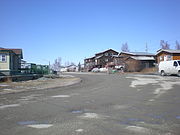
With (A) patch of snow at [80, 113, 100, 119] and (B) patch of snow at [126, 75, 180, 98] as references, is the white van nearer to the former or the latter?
(B) patch of snow at [126, 75, 180, 98]

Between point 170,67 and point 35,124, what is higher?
point 170,67

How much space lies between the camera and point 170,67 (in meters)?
24.9

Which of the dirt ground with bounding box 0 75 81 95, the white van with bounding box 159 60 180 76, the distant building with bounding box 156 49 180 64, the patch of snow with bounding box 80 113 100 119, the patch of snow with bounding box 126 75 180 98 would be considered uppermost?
the distant building with bounding box 156 49 180 64

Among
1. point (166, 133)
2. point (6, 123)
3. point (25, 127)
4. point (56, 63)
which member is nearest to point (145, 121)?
point (166, 133)

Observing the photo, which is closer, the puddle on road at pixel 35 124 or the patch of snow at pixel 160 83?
the puddle on road at pixel 35 124

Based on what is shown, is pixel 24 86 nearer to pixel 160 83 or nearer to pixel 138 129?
pixel 160 83

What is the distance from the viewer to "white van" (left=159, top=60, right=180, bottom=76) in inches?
942

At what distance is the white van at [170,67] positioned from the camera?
23.9m

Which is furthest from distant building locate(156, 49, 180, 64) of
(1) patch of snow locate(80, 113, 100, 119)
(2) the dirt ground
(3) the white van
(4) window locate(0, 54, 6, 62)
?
(1) patch of snow locate(80, 113, 100, 119)

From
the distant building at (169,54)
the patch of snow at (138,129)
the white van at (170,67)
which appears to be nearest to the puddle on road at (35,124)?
the patch of snow at (138,129)

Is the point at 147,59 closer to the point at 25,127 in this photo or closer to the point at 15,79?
the point at 15,79

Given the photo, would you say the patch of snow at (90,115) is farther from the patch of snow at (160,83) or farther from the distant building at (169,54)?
the distant building at (169,54)

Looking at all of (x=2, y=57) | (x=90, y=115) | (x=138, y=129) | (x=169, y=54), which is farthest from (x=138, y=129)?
(x=169, y=54)

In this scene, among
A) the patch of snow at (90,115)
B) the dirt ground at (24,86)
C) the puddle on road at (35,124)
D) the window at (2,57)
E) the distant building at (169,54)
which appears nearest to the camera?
the puddle on road at (35,124)
